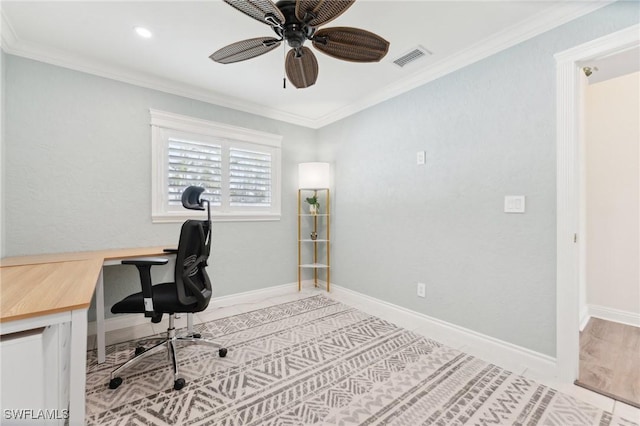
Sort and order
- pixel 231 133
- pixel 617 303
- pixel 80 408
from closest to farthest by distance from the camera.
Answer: pixel 80 408, pixel 617 303, pixel 231 133

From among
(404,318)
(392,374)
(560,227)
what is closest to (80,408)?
(392,374)

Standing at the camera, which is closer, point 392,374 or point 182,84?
point 392,374

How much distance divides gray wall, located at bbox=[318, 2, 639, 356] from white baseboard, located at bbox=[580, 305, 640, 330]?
5.58ft

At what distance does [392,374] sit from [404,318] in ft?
3.42

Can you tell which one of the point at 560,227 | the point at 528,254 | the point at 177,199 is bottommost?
the point at 528,254

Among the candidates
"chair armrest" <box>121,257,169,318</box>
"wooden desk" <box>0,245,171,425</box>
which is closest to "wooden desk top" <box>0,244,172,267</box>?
"wooden desk" <box>0,245,171,425</box>

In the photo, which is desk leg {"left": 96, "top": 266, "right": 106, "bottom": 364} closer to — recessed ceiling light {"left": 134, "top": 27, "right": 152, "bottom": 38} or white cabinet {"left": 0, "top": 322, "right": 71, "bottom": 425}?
white cabinet {"left": 0, "top": 322, "right": 71, "bottom": 425}

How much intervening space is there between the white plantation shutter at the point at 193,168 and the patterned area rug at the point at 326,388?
1546 mm

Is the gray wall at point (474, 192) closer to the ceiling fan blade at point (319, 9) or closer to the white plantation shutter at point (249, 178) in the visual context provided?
the white plantation shutter at point (249, 178)

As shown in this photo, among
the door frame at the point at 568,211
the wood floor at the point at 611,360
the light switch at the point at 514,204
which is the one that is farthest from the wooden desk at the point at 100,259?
the wood floor at the point at 611,360

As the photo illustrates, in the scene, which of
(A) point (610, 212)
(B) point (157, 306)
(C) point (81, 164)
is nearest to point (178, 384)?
(B) point (157, 306)

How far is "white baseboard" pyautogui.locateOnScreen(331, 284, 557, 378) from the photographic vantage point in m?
2.02

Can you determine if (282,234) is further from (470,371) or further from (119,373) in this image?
(470,371)

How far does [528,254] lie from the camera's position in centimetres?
211
